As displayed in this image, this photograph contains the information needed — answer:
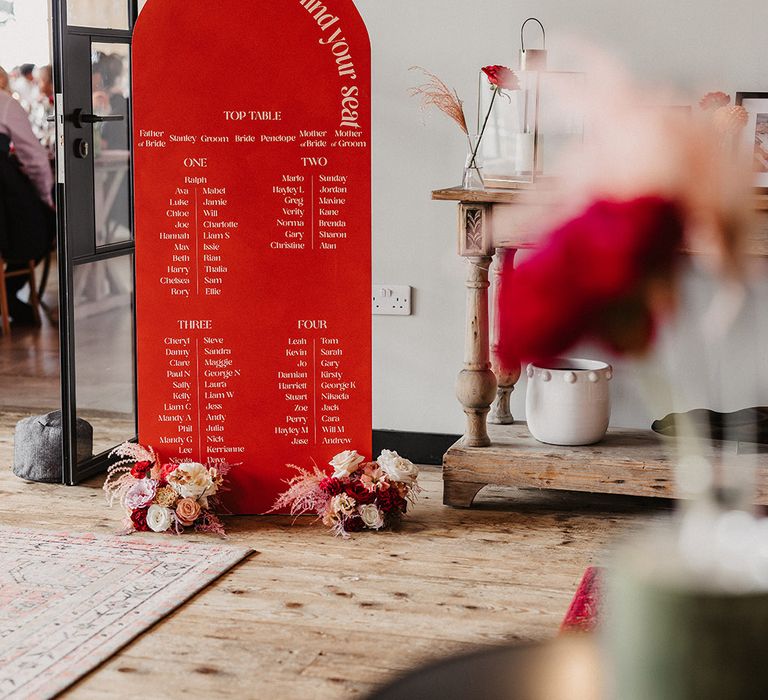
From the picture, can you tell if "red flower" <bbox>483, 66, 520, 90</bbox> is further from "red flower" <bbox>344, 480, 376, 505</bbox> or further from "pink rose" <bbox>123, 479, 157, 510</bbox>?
"pink rose" <bbox>123, 479, 157, 510</bbox>

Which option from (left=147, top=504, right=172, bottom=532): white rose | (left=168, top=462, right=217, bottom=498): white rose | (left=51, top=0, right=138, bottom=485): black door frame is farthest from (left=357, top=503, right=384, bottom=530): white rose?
(left=51, top=0, right=138, bottom=485): black door frame

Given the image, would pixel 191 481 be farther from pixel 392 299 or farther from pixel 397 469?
pixel 392 299

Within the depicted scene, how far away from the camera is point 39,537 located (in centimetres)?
290

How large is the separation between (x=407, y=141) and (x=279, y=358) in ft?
3.07

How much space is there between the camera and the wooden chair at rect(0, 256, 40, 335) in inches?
234

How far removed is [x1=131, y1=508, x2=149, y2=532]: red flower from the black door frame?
546mm

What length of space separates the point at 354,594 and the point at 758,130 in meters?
1.72

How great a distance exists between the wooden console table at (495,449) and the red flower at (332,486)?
13.5 inches

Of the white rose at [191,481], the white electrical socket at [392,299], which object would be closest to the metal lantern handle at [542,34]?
the white electrical socket at [392,299]

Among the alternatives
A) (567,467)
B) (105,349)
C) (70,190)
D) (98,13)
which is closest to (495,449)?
(567,467)

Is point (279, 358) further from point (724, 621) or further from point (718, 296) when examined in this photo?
point (724, 621)

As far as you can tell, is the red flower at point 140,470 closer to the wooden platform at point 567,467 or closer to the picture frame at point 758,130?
the wooden platform at point 567,467

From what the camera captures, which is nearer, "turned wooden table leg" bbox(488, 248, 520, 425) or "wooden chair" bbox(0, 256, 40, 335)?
"turned wooden table leg" bbox(488, 248, 520, 425)

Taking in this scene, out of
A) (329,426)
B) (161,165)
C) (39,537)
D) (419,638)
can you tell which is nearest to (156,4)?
(161,165)
